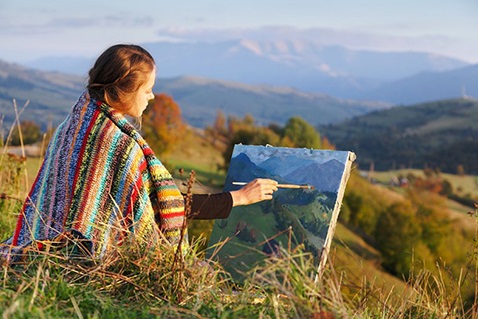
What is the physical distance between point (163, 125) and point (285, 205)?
55.8 m

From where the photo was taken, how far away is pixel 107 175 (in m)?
3.84

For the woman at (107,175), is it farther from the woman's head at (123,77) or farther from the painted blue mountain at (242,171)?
the painted blue mountain at (242,171)

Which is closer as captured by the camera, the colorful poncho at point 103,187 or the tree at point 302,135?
the colorful poncho at point 103,187

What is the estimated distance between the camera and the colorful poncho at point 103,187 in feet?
12.5

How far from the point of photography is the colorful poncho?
3.82 m

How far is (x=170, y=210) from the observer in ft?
12.9

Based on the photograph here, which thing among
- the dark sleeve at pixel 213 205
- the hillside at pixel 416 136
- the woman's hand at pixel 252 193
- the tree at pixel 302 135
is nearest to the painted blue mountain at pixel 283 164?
the woman's hand at pixel 252 193

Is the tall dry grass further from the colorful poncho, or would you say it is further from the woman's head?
the woman's head

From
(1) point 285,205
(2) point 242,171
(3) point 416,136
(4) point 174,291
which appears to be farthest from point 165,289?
(3) point 416,136

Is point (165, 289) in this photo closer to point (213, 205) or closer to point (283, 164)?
point (213, 205)

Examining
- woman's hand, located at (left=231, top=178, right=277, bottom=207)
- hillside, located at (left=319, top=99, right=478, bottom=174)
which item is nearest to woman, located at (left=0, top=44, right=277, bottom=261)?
woman's hand, located at (left=231, top=178, right=277, bottom=207)

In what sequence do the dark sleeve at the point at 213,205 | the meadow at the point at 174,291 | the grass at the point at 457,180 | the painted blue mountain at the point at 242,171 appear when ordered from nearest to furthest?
the meadow at the point at 174,291, the dark sleeve at the point at 213,205, the painted blue mountain at the point at 242,171, the grass at the point at 457,180

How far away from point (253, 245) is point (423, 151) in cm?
12556

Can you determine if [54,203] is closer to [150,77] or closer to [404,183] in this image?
[150,77]
